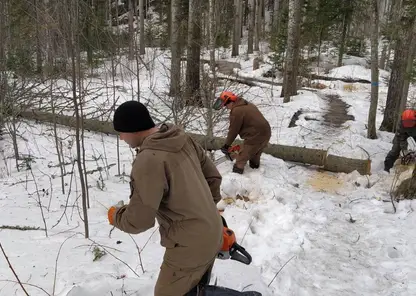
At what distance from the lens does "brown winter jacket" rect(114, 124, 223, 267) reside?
6.34ft

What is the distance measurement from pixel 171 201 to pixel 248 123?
176 inches

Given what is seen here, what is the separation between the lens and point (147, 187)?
1.91 meters

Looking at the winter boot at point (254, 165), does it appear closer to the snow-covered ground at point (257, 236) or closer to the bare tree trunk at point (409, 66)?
the snow-covered ground at point (257, 236)

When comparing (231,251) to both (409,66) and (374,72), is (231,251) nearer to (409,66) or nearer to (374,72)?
(374,72)

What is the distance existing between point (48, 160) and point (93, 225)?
371 cm

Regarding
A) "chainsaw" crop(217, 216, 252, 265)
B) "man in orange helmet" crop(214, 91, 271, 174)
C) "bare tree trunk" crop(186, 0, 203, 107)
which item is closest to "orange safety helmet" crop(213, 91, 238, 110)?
"man in orange helmet" crop(214, 91, 271, 174)

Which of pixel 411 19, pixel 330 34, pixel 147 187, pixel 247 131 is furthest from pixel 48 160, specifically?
pixel 330 34

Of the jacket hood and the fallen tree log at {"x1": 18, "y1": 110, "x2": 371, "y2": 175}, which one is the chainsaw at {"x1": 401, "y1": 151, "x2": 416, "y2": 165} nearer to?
the fallen tree log at {"x1": 18, "y1": 110, "x2": 371, "y2": 175}

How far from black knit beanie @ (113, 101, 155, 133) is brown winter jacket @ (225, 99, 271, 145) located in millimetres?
4334

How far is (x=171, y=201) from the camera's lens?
2.04 meters

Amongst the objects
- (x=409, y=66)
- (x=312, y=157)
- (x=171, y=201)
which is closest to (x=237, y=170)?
(x=312, y=157)

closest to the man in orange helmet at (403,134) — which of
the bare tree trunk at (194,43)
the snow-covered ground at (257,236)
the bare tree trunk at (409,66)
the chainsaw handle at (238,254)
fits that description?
the snow-covered ground at (257,236)

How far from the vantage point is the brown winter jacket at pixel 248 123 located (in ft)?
20.7

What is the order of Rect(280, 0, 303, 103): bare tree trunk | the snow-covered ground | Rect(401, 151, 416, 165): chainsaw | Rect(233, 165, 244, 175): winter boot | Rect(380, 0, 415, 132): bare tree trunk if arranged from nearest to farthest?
the snow-covered ground, Rect(233, 165, 244, 175): winter boot, Rect(401, 151, 416, 165): chainsaw, Rect(380, 0, 415, 132): bare tree trunk, Rect(280, 0, 303, 103): bare tree trunk
